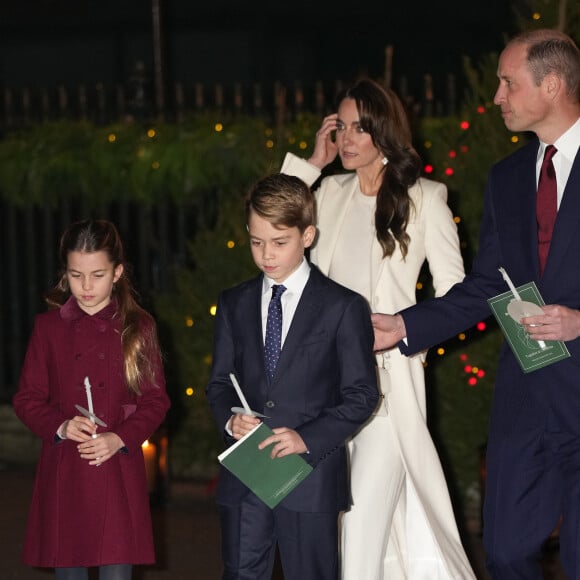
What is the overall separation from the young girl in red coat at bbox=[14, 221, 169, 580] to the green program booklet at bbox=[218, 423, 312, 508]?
0.65m

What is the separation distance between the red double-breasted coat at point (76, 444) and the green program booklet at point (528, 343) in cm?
127

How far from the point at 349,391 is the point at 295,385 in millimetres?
177

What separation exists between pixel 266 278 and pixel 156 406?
636mm

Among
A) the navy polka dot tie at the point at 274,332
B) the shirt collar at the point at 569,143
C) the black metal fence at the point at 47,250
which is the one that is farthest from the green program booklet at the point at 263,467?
the black metal fence at the point at 47,250

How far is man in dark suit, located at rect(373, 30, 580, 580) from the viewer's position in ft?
15.5

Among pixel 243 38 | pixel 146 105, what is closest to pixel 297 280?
pixel 146 105

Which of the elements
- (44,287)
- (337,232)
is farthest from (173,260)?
(337,232)

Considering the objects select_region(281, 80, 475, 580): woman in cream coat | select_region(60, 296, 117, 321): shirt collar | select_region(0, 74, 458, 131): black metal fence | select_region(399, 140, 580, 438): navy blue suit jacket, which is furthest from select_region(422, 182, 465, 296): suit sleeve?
select_region(0, 74, 458, 131): black metal fence

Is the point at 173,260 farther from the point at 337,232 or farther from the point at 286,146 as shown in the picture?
the point at 337,232

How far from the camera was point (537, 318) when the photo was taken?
183 inches

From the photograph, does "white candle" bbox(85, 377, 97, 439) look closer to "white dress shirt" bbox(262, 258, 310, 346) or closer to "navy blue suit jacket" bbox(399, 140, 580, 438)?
"white dress shirt" bbox(262, 258, 310, 346)

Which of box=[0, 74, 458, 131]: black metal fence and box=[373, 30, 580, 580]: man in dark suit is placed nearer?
box=[373, 30, 580, 580]: man in dark suit

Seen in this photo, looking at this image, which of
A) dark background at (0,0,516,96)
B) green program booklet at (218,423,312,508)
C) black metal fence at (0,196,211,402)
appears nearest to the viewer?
green program booklet at (218,423,312,508)

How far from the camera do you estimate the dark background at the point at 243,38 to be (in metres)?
19.7
